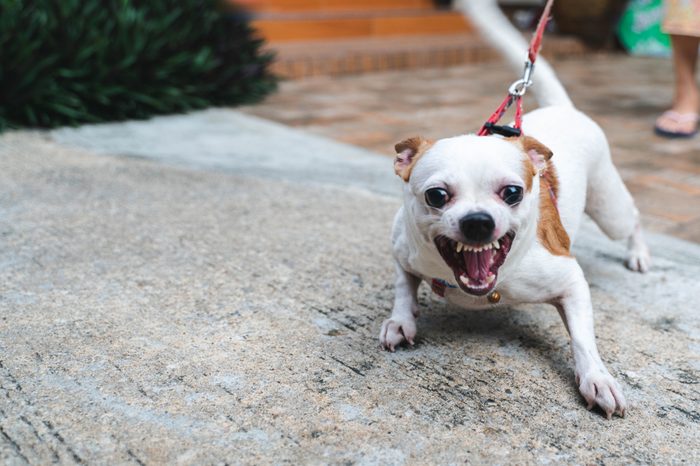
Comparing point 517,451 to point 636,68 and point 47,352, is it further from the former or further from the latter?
point 636,68

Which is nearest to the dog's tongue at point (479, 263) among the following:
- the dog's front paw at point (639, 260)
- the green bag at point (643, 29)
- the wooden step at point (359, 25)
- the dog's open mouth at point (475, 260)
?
the dog's open mouth at point (475, 260)

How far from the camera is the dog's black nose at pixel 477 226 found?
164cm

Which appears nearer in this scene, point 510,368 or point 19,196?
point 510,368

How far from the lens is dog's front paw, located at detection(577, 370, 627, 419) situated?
5.74 ft

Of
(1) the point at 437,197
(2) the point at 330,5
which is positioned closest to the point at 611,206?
(1) the point at 437,197

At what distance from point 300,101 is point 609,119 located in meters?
2.33

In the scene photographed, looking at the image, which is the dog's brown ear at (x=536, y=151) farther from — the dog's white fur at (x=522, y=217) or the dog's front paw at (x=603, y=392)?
the dog's front paw at (x=603, y=392)

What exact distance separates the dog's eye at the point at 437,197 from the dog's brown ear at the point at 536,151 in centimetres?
30

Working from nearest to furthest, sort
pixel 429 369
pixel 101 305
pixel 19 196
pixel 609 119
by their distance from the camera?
pixel 429 369 → pixel 101 305 → pixel 19 196 → pixel 609 119

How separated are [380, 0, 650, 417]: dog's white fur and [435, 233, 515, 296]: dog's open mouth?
0.10 feet

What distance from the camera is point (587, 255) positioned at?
9.37 feet

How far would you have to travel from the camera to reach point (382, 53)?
7.36 meters

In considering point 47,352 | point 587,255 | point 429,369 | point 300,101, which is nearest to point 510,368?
point 429,369

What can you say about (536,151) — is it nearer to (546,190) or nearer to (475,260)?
(546,190)
